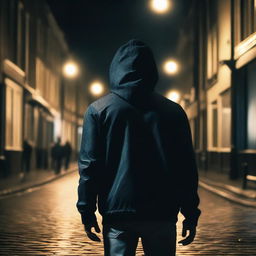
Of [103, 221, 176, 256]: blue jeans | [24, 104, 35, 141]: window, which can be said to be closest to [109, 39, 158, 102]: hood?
[103, 221, 176, 256]: blue jeans

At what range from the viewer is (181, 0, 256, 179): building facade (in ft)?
73.7

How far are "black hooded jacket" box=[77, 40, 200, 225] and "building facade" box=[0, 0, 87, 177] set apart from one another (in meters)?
22.0

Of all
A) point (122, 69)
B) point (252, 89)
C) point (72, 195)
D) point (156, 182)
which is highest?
point (252, 89)

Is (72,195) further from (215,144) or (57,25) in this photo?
(57,25)

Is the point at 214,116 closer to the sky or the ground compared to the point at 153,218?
closer to the sky

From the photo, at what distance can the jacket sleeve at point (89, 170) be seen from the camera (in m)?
3.27

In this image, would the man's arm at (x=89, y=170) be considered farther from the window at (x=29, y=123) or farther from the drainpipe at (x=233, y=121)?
the window at (x=29, y=123)

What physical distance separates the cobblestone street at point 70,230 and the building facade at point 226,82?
7929mm

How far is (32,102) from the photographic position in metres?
34.5

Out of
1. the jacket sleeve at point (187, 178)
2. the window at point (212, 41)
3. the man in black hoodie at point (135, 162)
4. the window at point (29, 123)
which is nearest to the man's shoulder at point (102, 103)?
the man in black hoodie at point (135, 162)

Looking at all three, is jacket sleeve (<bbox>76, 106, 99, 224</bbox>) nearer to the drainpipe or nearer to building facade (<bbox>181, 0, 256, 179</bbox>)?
building facade (<bbox>181, 0, 256, 179</bbox>)

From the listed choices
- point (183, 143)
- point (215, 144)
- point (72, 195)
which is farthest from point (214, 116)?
point (183, 143)

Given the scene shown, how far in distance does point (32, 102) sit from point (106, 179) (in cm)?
3167

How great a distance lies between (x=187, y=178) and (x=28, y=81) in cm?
3299
